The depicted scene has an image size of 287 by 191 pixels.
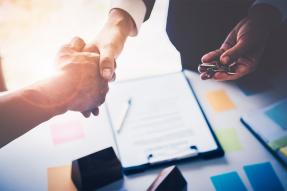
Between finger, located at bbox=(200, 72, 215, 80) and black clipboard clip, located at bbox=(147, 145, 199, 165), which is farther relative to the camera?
finger, located at bbox=(200, 72, 215, 80)

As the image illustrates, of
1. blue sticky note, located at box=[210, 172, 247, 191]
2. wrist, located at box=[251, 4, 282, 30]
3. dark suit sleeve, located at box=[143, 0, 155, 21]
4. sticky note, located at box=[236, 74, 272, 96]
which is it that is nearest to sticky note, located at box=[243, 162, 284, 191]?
blue sticky note, located at box=[210, 172, 247, 191]

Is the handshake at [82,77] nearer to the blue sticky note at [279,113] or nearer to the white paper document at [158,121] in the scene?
the white paper document at [158,121]

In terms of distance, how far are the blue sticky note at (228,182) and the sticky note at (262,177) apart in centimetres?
3

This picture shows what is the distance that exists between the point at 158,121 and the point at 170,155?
0.10m

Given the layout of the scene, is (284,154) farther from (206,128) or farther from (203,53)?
(203,53)

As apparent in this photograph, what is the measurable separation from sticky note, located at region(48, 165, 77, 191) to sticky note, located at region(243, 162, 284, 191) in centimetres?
38

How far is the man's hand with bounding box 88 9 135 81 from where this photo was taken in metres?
0.84

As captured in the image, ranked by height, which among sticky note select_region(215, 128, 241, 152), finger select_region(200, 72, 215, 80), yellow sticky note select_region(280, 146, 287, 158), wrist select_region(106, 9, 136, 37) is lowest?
yellow sticky note select_region(280, 146, 287, 158)

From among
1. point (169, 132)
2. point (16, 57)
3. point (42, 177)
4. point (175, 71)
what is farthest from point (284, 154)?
point (16, 57)

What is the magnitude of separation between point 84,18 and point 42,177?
16.2 inches

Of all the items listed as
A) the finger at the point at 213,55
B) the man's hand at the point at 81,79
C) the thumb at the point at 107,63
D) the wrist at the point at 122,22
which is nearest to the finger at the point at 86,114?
the man's hand at the point at 81,79

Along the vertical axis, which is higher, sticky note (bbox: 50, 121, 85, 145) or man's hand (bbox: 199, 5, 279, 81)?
man's hand (bbox: 199, 5, 279, 81)

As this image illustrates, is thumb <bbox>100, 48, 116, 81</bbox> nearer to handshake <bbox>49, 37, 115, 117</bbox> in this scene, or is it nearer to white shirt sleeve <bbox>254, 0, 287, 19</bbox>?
handshake <bbox>49, 37, 115, 117</bbox>

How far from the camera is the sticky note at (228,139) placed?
2.48 feet
